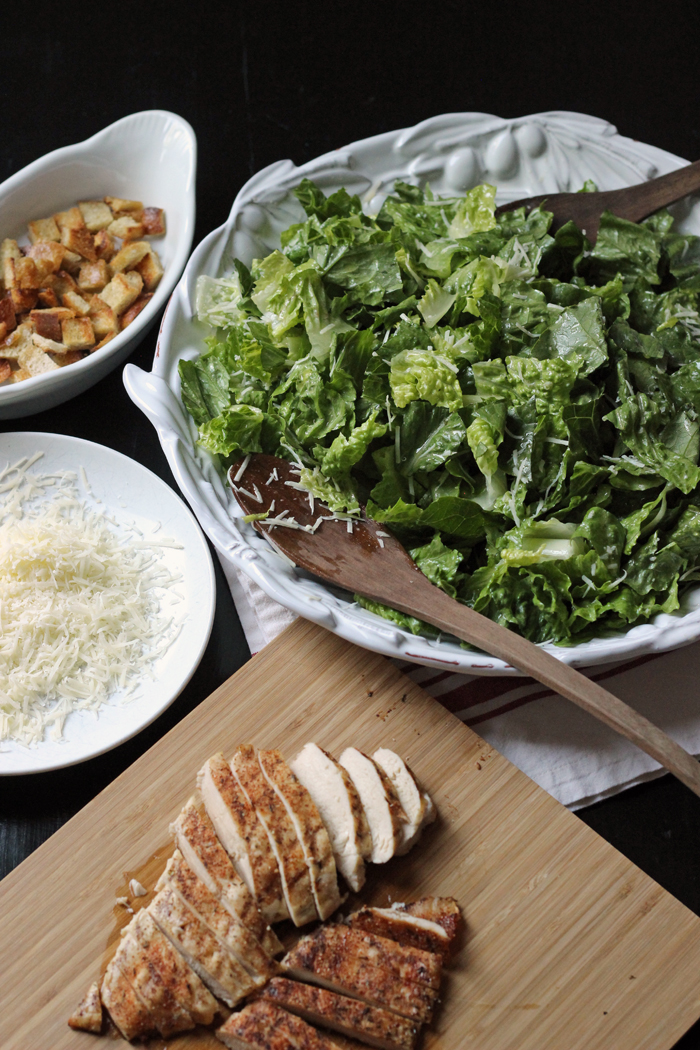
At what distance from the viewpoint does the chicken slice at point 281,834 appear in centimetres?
195

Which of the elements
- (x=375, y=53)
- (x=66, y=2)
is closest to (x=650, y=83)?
(x=375, y=53)

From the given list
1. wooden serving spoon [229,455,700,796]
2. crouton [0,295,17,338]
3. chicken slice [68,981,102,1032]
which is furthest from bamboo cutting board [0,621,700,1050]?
crouton [0,295,17,338]

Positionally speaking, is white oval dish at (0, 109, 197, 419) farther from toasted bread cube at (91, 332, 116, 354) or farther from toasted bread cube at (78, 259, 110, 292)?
toasted bread cube at (78, 259, 110, 292)

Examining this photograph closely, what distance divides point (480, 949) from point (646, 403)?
1.39 metres

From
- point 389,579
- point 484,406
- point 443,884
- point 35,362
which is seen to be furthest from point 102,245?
point 443,884

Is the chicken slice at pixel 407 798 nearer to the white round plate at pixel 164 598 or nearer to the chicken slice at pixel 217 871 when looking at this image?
the chicken slice at pixel 217 871

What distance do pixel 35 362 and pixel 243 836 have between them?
155cm

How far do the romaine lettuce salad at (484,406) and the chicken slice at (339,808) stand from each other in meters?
0.40

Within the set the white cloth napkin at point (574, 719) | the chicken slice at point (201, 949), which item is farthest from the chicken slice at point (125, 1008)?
the white cloth napkin at point (574, 719)

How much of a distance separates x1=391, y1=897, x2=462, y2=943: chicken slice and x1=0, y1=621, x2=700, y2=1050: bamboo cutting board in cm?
5

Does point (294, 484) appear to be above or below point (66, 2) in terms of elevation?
below

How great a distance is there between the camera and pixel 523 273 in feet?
7.77

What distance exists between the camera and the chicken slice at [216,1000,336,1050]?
1839 mm

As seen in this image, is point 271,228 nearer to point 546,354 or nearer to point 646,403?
point 546,354
